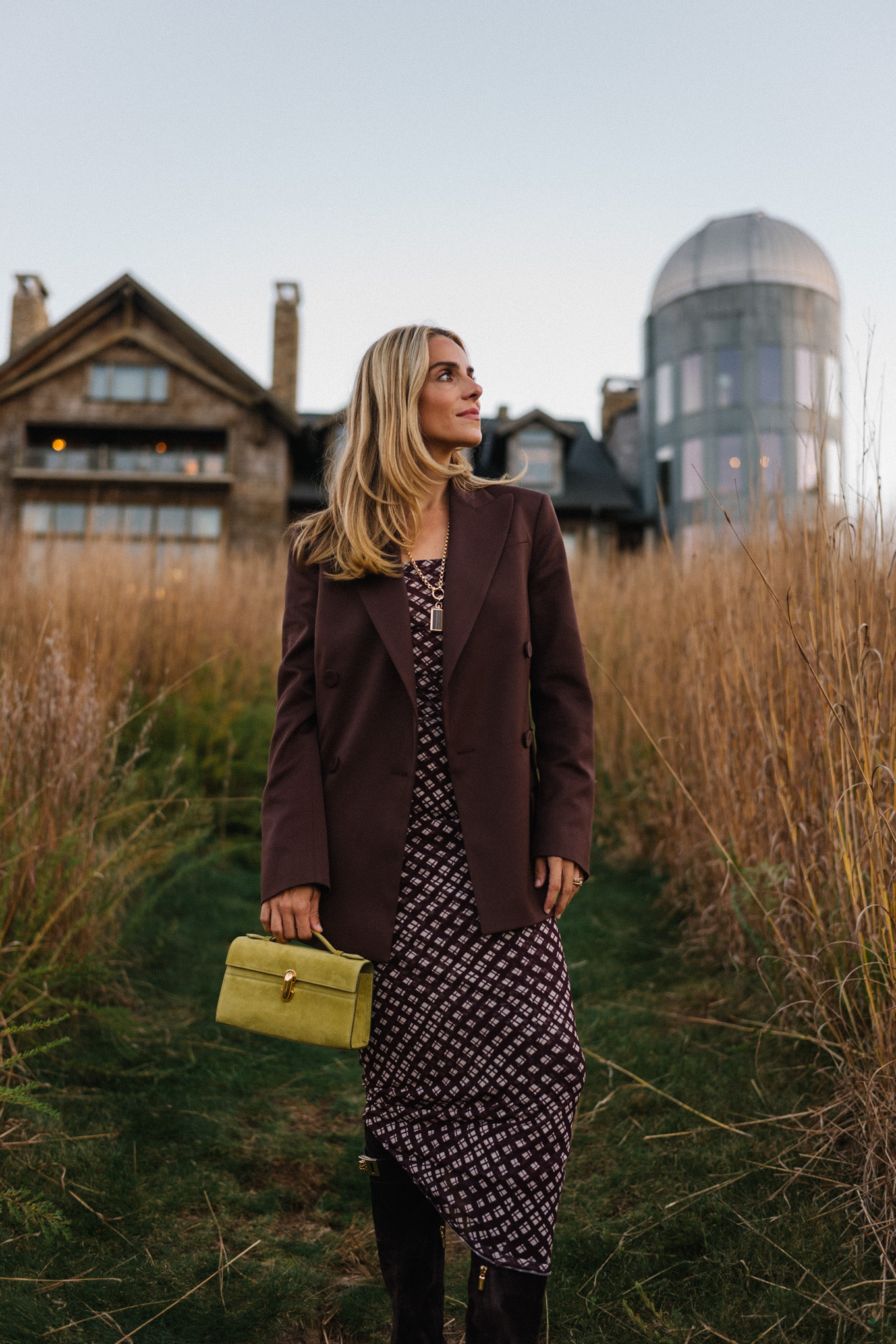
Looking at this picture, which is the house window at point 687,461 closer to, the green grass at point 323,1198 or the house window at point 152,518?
the house window at point 152,518

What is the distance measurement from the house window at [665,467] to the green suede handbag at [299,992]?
71.9 feet

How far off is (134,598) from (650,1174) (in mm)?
4544

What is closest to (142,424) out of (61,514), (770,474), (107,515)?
(61,514)

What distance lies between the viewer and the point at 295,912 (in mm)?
1624

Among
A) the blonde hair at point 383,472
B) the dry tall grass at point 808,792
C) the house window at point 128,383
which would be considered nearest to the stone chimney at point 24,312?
the house window at point 128,383

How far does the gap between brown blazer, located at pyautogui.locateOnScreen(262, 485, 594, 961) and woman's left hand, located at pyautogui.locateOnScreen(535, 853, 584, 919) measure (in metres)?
0.02

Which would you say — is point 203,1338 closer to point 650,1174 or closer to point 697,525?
point 650,1174

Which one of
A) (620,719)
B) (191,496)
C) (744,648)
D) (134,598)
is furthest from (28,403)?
(744,648)

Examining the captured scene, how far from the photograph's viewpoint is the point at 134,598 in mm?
5809

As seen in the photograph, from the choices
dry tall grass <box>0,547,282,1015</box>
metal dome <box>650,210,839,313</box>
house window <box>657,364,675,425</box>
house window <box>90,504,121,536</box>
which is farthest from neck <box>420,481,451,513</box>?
metal dome <box>650,210,839,313</box>

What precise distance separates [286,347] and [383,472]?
72.7ft

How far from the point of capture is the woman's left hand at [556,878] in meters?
1.61

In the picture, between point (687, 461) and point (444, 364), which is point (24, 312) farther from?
point (444, 364)

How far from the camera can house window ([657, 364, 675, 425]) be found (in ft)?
74.8
